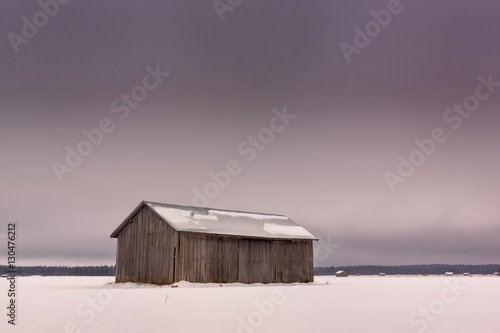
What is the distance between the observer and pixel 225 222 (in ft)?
146

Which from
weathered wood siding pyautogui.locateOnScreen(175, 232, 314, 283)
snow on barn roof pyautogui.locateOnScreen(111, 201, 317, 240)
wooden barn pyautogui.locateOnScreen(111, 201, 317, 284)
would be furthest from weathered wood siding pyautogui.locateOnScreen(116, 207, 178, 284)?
weathered wood siding pyautogui.locateOnScreen(175, 232, 314, 283)

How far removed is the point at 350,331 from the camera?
11766mm

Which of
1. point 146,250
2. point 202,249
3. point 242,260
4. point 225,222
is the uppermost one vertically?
point 225,222

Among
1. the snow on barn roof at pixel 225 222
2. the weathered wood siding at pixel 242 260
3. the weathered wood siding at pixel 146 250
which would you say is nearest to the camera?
the weathered wood siding at pixel 146 250

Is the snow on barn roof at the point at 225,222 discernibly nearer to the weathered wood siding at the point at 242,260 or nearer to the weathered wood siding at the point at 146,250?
the weathered wood siding at the point at 242,260

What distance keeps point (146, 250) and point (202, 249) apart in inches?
184

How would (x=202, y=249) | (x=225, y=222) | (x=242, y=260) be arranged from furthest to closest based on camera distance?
(x=225, y=222) → (x=242, y=260) → (x=202, y=249)

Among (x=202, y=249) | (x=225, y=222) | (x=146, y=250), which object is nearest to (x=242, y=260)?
(x=225, y=222)

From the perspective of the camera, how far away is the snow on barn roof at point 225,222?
39938 millimetres

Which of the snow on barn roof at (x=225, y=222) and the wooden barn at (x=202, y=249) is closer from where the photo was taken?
the wooden barn at (x=202, y=249)

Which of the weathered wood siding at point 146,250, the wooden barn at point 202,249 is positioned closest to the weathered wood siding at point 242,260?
the wooden barn at point 202,249

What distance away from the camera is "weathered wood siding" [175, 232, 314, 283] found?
38.5 metres

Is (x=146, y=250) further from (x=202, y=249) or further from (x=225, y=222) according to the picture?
(x=225, y=222)

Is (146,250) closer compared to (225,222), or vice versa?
(146,250)
